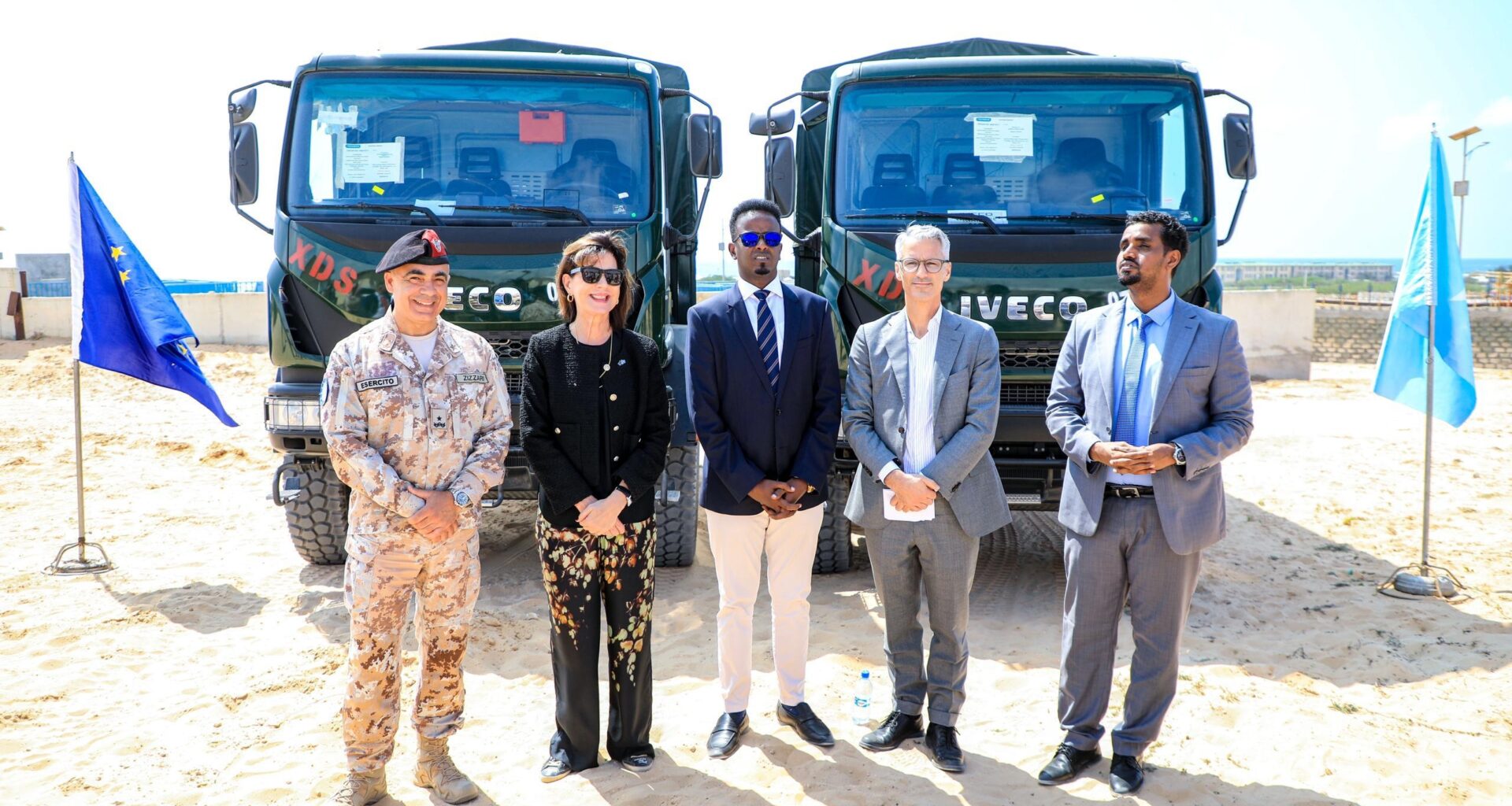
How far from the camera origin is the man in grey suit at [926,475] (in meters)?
3.80

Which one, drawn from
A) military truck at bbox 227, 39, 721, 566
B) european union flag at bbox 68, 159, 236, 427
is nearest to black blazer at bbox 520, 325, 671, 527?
military truck at bbox 227, 39, 721, 566

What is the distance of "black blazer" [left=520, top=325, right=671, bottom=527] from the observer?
141 inches

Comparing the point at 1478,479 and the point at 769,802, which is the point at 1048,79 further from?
the point at 1478,479

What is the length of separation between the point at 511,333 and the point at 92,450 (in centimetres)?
837

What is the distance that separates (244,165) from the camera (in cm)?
573

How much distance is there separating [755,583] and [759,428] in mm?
600

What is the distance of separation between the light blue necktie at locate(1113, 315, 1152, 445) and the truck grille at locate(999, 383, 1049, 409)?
1.84m

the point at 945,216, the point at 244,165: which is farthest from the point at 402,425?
the point at 945,216

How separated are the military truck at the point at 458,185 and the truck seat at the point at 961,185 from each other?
4.23 ft

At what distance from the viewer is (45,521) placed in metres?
8.17

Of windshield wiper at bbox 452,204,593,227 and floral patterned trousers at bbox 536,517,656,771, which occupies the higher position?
windshield wiper at bbox 452,204,593,227

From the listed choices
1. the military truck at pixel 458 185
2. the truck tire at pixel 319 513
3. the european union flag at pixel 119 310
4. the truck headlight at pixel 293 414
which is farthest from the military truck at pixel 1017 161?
the european union flag at pixel 119 310

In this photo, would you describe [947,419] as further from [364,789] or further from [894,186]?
[364,789]

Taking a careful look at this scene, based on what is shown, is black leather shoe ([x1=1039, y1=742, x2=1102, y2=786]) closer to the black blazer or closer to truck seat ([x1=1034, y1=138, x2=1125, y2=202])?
the black blazer
